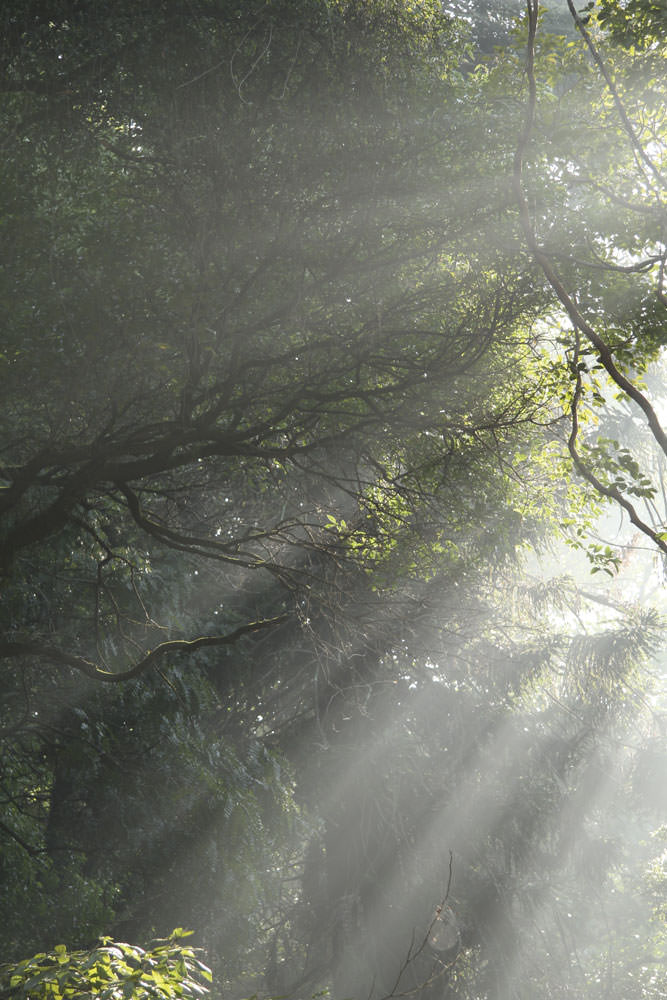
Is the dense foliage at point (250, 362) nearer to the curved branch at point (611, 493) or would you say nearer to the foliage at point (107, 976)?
the foliage at point (107, 976)

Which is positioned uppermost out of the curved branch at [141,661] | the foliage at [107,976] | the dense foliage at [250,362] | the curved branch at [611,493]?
the dense foliage at [250,362]

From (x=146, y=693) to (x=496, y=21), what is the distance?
9.55m

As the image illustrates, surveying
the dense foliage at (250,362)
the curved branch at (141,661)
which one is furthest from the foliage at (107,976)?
the curved branch at (141,661)

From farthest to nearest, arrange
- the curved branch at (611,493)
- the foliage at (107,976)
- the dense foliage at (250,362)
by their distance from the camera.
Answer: the dense foliage at (250,362)
the foliage at (107,976)
the curved branch at (611,493)

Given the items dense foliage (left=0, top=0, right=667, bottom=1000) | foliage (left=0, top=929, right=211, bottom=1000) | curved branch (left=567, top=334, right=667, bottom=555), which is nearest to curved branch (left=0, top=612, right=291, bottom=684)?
dense foliage (left=0, top=0, right=667, bottom=1000)

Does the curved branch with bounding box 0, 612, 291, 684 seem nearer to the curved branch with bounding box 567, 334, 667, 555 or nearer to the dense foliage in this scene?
the dense foliage

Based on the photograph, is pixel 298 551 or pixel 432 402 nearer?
pixel 432 402

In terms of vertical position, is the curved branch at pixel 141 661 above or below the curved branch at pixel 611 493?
above

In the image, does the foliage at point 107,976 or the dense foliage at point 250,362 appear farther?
the dense foliage at point 250,362

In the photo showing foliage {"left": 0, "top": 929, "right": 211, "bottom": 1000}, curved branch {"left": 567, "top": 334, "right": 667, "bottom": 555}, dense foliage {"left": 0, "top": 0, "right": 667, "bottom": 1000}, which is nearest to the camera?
curved branch {"left": 567, "top": 334, "right": 667, "bottom": 555}

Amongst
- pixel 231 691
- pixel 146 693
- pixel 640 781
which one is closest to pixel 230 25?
pixel 146 693

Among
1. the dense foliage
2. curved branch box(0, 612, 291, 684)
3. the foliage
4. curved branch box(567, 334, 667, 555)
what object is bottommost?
the foliage

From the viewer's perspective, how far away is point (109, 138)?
17.9 feet

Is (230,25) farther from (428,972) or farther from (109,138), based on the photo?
(428,972)
